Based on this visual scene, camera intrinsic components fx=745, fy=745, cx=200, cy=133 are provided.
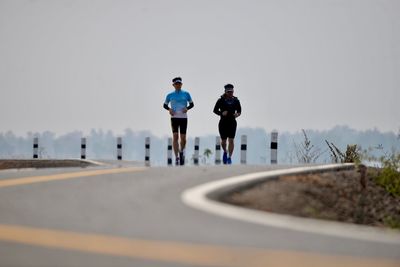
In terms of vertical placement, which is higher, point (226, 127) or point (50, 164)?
point (226, 127)

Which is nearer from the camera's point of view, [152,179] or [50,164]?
[152,179]

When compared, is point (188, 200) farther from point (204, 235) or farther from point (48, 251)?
point (48, 251)

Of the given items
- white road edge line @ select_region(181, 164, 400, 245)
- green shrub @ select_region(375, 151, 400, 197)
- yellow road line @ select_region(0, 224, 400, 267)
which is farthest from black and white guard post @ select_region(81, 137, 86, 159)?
yellow road line @ select_region(0, 224, 400, 267)

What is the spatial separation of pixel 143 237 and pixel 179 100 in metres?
12.3

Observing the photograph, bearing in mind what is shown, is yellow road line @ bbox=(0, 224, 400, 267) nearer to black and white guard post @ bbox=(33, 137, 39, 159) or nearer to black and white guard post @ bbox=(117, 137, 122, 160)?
black and white guard post @ bbox=(117, 137, 122, 160)

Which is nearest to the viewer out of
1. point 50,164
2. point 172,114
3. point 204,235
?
point 204,235

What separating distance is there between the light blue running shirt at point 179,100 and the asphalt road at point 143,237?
902 cm

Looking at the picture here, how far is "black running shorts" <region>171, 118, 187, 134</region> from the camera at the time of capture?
18.8 metres

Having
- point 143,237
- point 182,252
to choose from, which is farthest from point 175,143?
point 182,252

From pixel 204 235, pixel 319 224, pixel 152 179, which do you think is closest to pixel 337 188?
pixel 152 179

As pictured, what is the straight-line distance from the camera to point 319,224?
698 cm

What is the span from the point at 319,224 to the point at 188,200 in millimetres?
1901

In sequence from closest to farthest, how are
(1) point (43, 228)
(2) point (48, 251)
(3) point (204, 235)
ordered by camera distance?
(2) point (48, 251)
(3) point (204, 235)
(1) point (43, 228)

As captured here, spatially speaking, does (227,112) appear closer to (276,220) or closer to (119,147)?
(276,220)
